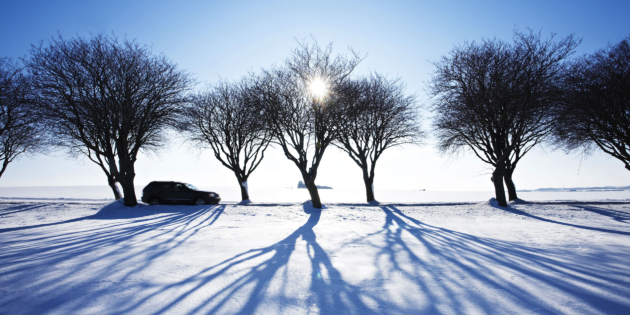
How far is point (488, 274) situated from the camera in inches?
182

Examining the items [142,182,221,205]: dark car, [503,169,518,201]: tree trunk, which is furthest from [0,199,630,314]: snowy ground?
[503,169,518,201]: tree trunk

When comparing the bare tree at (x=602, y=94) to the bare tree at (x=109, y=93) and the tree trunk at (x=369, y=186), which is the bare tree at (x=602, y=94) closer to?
the tree trunk at (x=369, y=186)

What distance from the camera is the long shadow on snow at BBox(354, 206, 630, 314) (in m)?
3.52

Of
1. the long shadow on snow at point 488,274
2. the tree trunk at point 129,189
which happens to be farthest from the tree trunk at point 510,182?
the tree trunk at point 129,189

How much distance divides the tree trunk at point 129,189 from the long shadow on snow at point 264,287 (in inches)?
616

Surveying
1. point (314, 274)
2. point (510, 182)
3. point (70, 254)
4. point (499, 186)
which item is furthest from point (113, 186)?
point (510, 182)

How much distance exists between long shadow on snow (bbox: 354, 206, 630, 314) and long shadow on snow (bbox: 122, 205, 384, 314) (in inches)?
26.8

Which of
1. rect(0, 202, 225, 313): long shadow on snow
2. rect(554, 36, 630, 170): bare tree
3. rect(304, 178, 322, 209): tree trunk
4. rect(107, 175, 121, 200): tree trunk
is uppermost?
rect(554, 36, 630, 170): bare tree

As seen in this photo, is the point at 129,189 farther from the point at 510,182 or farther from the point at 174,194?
the point at 510,182

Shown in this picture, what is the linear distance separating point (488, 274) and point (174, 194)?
2009 cm

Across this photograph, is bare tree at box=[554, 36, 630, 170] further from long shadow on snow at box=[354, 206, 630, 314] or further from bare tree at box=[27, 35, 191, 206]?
bare tree at box=[27, 35, 191, 206]

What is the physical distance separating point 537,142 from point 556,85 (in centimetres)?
540

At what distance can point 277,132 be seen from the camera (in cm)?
1841

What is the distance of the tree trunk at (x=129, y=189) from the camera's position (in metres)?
18.0
